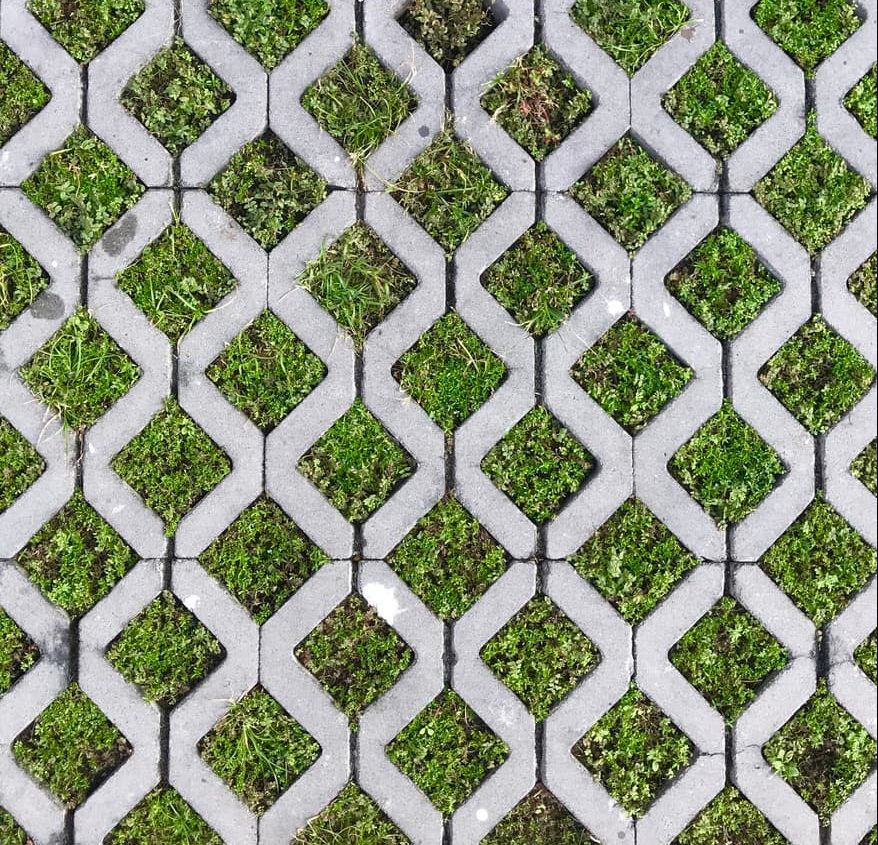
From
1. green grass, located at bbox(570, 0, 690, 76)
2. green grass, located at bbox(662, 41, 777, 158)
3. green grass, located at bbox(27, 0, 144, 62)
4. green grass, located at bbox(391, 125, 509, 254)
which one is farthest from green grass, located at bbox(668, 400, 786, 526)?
green grass, located at bbox(27, 0, 144, 62)

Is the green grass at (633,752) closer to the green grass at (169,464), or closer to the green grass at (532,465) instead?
the green grass at (532,465)

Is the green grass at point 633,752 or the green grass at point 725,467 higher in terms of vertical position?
the green grass at point 725,467

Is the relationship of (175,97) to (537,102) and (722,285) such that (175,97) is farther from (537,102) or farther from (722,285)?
(722,285)

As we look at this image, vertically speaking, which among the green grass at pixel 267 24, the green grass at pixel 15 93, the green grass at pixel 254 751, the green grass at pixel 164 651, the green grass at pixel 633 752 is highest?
the green grass at pixel 15 93

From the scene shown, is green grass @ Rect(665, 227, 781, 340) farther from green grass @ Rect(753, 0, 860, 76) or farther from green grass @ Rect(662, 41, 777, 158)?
green grass @ Rect(753, 0, 860, 76)

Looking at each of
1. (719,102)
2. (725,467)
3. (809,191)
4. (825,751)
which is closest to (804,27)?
(719,102)

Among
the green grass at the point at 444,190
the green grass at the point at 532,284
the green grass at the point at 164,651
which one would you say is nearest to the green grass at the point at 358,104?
the green grass at the point at 444,190

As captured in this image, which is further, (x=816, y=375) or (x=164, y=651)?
(x=816, y=375)
